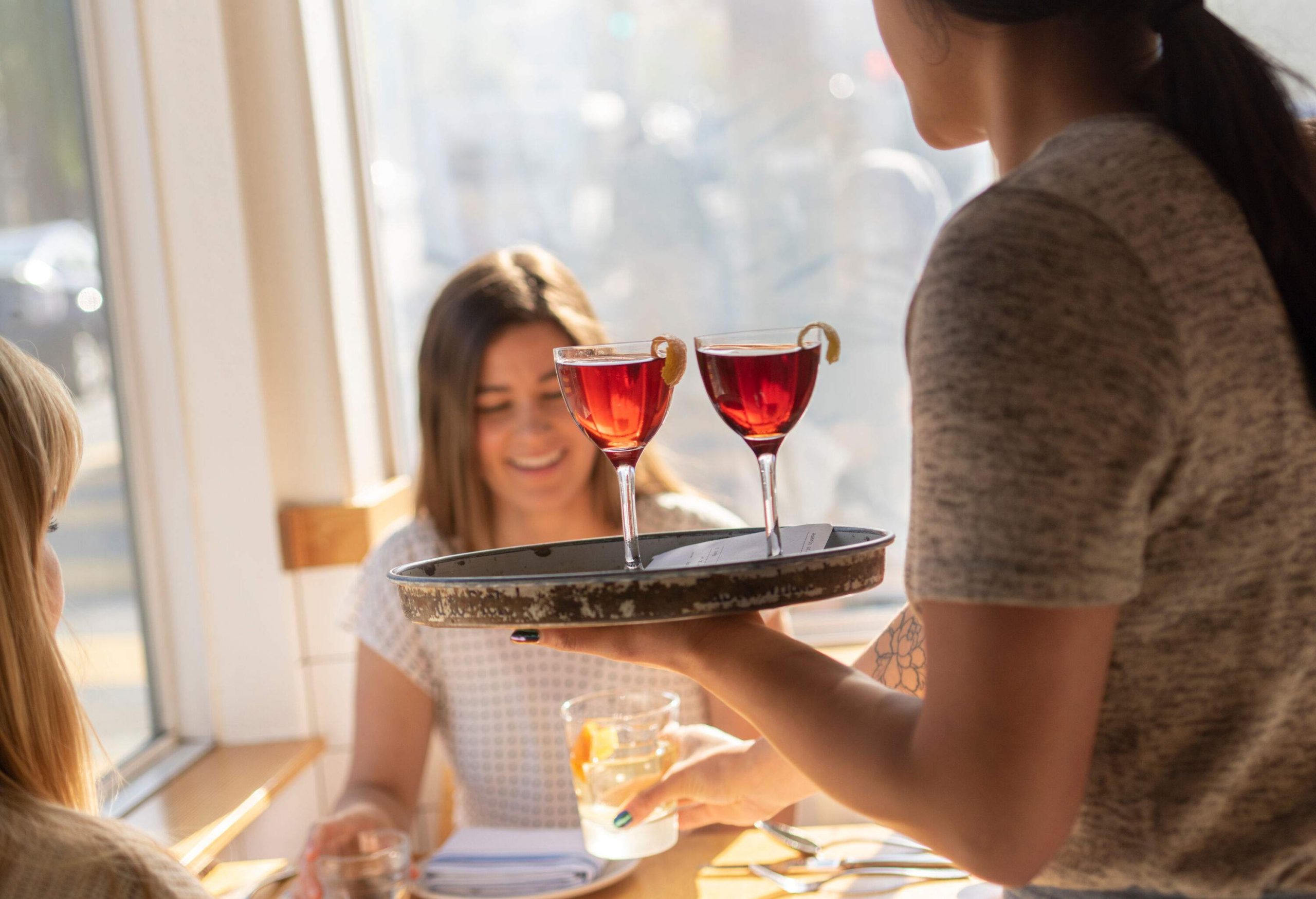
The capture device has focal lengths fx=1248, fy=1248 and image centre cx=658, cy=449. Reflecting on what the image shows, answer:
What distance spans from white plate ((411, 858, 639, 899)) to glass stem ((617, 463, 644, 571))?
682 millimetres

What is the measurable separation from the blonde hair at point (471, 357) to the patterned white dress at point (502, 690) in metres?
0.10

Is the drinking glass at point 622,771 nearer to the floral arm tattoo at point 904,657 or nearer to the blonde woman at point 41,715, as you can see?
the floral arm tattoo at point 904,657

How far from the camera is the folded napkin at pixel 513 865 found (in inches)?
61.2

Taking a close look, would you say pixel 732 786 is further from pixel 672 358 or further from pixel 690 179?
pixel 690 179

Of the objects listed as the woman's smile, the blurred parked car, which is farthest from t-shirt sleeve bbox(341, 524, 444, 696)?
the blurred parked car

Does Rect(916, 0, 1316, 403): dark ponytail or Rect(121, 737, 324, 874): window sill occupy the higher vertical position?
Rect(916, 0, 1316, 403): dark ponytail

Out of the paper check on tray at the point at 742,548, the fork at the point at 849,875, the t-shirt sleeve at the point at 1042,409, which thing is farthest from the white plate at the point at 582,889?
the t-shirt sleeve at the point at 1042,409

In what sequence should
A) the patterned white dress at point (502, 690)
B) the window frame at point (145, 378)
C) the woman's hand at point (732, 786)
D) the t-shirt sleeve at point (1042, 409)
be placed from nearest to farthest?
the t-shirt sleeve at point (1042, 409) → the woman's hand at point (732, 786) → the patterned white dress at point (502, 690) → the window frame at point (145, 378)

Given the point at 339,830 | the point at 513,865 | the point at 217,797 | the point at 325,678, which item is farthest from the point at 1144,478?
the point at 325,678

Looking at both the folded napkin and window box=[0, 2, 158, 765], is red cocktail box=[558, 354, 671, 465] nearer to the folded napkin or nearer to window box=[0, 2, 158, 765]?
the folded napkin

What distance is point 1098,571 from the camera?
657 mm

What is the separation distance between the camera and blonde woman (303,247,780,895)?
2.16m

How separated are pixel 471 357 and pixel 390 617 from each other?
474 millimetres

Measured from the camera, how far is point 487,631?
215cm
